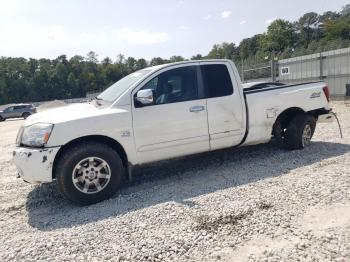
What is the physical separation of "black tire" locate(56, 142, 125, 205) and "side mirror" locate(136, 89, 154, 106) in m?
0.84

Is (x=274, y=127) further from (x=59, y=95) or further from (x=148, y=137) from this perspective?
(x=59, y=95)

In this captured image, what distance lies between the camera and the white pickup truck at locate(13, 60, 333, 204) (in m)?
4.50

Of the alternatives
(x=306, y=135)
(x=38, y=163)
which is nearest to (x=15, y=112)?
(x=38, y=163)

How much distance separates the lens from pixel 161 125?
504 cm

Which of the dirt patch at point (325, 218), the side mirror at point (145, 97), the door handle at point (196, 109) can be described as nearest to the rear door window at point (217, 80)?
the door handle at point (196, 109)

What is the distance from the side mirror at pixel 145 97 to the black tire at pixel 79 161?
840 millimetres

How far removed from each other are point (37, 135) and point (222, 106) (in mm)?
2902

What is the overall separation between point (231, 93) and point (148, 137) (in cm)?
170

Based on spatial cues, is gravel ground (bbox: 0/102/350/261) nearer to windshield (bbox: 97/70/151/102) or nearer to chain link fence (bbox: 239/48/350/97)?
windshield (bbox: 97/70/151/102)

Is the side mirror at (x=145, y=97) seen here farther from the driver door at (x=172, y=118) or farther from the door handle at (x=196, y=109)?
the door handle at (x=196, y=109)

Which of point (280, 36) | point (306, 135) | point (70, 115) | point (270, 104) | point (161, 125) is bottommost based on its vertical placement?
point (306, 135)

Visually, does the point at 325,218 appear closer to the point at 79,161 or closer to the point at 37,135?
the point at 79,161

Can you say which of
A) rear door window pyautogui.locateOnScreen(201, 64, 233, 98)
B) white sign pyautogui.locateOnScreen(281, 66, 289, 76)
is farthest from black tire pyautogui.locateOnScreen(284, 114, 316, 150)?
white sign pyautogui.locateOnScreen(281, 66, 289, 76)

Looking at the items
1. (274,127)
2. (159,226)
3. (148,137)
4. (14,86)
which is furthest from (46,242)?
(14,86)
